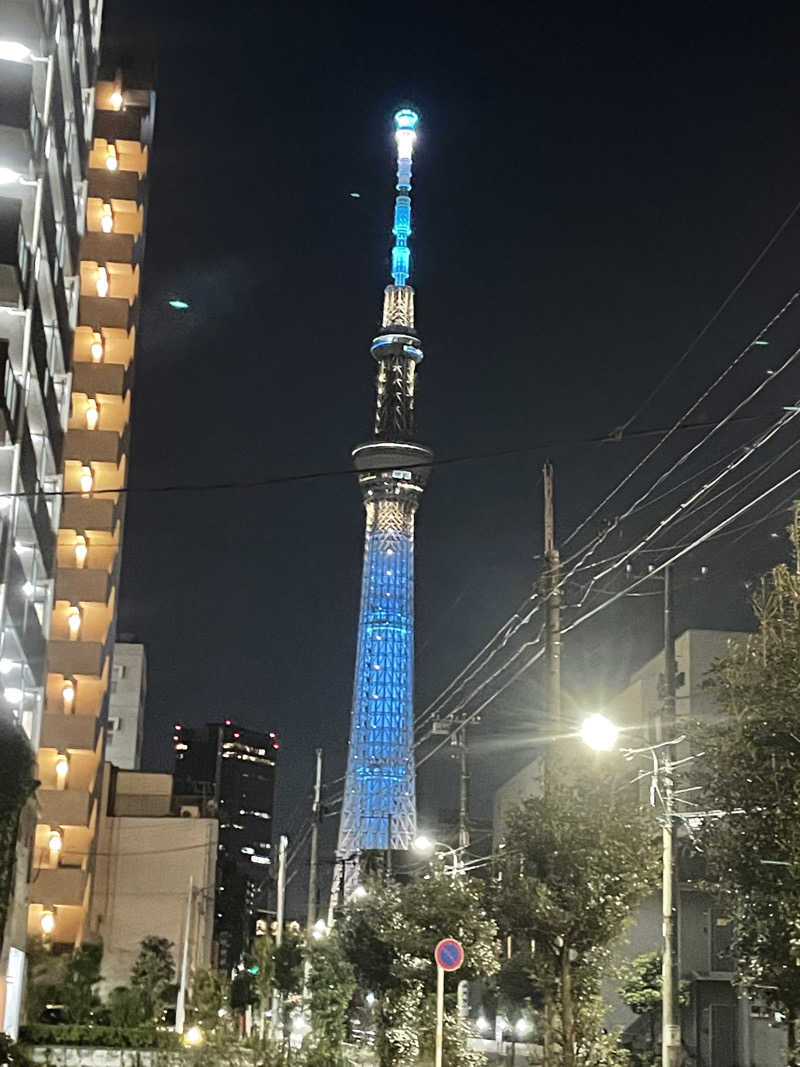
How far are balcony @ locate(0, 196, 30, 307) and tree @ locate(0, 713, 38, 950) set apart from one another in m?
11.3

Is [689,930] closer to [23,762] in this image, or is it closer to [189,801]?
[23,762]

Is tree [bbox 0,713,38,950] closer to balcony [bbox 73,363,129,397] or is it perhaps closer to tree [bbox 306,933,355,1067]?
tree [bbox 306,933,355,1067]

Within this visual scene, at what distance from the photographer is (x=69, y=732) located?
68.1 meters

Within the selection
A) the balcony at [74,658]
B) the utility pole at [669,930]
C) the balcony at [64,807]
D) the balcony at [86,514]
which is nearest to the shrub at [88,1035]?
the balcony at [64,807]

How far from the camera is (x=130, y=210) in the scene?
75.4 metres

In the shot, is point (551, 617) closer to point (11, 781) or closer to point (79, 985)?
point (11, 781)

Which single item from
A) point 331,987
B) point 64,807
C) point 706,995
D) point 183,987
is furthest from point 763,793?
point 64,807

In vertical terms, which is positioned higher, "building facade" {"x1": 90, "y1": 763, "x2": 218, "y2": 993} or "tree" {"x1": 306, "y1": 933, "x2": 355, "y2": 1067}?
"building facade" {"x1": 90, "y1": 763, "x2": 218, "y2": 993}

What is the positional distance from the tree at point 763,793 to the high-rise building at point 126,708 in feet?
302

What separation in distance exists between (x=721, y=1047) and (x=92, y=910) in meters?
37.8

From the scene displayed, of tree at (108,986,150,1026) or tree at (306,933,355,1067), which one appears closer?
tree at (306,933,355,1067)

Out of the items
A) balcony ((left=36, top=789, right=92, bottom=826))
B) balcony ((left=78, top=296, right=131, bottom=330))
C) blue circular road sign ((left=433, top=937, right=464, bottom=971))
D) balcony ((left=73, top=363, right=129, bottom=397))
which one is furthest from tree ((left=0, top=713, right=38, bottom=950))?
balcony ((left=78, top=296, right=131, bottom=330))

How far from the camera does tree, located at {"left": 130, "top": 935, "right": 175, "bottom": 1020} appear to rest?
190ft

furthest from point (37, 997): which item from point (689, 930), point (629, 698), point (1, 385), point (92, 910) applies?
point (629, 698)
